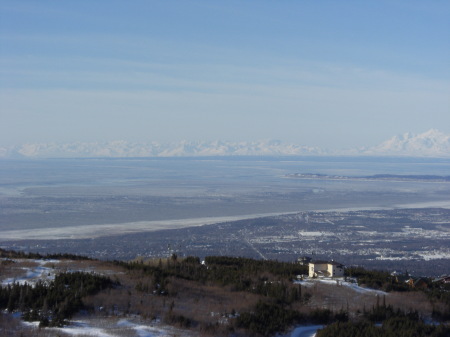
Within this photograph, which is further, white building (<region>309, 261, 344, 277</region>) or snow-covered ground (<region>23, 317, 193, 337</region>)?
white building (<region>309, 261, 344, 277</region>)

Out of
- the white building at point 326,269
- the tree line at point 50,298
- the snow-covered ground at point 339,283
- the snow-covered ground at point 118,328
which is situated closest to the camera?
the snow-covered ground at point 118,328

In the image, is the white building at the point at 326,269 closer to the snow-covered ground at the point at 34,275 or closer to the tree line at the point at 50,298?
the tree line at the point at 50,298

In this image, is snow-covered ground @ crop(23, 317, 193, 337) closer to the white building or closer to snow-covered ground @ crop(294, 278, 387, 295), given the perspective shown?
snow-covered ground @ crop(294, 278, 387, 295)

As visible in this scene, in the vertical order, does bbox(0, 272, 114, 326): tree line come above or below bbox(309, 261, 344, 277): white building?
above

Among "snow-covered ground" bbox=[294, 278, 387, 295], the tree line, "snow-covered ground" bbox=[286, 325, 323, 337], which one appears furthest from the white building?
the tree line

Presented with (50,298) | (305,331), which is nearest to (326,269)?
(305,331)

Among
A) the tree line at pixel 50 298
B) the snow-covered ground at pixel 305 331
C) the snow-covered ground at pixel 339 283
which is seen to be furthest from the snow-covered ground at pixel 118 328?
the snow-covered ground at pixel 339 283

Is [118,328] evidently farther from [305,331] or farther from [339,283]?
[339,283]

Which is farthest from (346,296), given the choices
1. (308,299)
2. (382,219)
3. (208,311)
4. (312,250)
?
(382,219)
